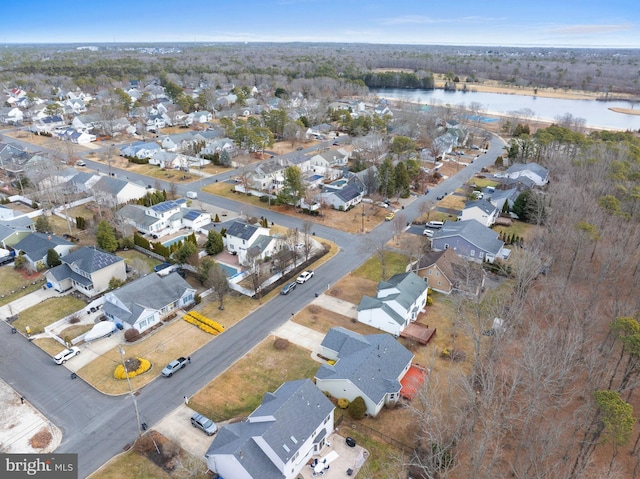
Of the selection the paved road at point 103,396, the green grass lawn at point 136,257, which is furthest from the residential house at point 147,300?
the green grass lawn at point 136,257

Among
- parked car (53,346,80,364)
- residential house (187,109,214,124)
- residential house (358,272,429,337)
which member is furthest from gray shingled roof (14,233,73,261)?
residential house (187,109,214,124)

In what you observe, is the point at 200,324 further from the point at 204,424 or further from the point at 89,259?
the point at 89,259

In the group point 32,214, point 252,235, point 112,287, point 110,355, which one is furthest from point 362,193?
point 32,214

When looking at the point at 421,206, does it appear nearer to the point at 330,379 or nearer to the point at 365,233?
the point at 365,233

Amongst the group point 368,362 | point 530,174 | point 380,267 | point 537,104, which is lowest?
point 380,267

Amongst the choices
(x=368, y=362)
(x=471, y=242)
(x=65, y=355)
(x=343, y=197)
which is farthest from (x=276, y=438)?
(x=343, y=197)

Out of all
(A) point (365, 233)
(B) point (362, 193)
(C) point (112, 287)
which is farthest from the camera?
(B) point (362, 193)

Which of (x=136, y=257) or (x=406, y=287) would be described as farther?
(x=136, y=257)
